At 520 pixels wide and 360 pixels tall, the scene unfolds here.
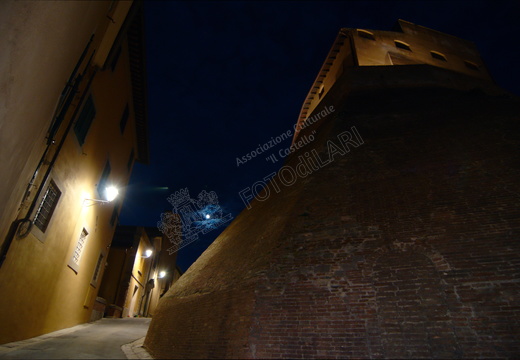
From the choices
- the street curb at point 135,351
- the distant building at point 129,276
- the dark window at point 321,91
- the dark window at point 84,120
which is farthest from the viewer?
the distant building at point 129,276

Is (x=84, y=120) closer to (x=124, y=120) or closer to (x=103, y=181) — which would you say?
(x=103, y=181)

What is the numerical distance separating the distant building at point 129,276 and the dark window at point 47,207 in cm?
886

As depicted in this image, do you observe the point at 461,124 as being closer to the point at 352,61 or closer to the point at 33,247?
the point at 352,61

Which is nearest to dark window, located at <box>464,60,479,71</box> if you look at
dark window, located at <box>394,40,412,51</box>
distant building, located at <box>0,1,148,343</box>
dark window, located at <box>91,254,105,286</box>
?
dark window, located at <box>394,40,412,51</box>

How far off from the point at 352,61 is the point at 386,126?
863 cm

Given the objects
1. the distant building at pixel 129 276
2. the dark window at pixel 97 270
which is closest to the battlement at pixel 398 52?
the dark window at pixel 97 270

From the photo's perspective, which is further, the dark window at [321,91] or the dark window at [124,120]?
the dark window at [321,91]

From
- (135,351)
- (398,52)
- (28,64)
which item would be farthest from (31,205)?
(398,52)

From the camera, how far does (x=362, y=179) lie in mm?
7078

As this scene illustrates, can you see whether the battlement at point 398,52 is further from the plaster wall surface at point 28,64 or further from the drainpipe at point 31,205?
the plaster wall surface at point 28,64

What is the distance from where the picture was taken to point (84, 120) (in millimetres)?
9500

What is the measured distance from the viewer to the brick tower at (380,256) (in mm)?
4605

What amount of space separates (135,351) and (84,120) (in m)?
7.16

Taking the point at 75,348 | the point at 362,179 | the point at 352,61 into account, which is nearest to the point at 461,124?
the point at 362,179
